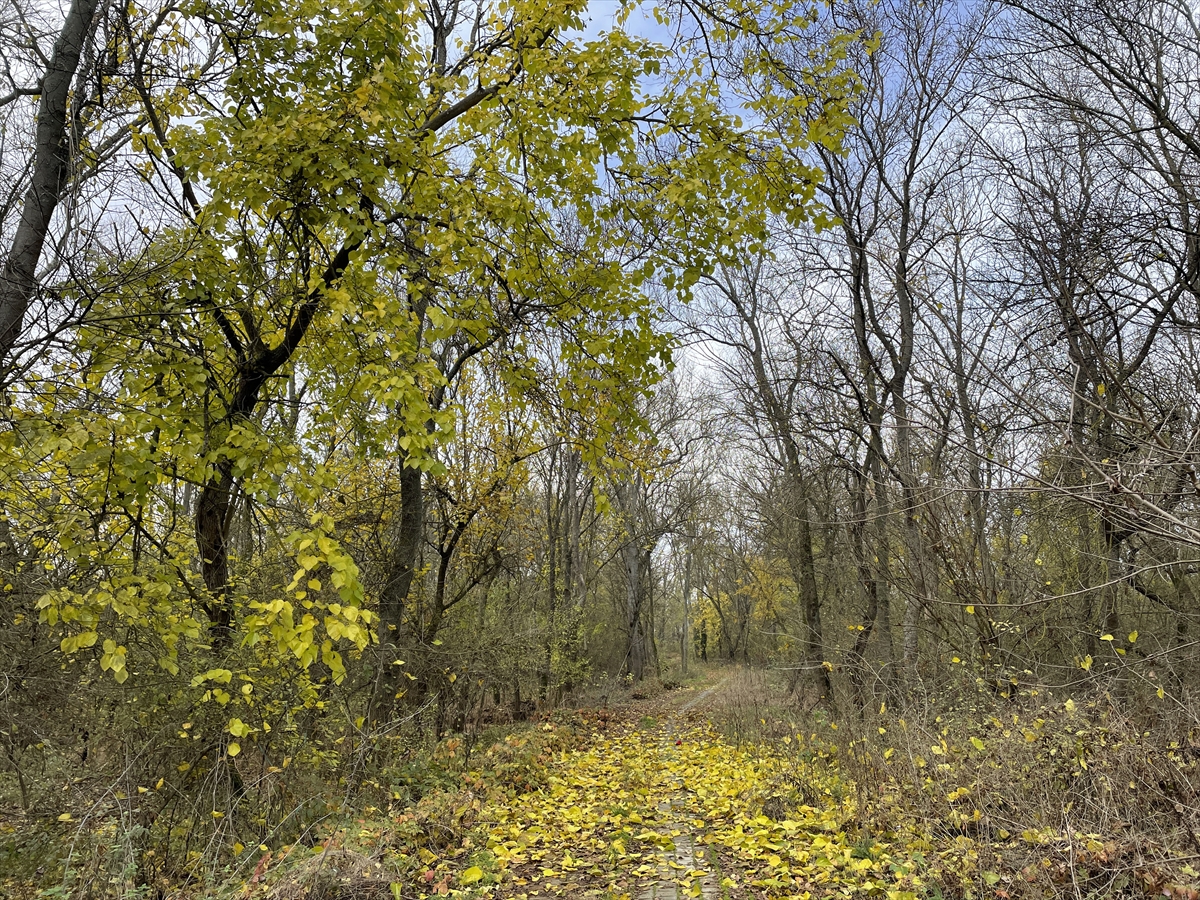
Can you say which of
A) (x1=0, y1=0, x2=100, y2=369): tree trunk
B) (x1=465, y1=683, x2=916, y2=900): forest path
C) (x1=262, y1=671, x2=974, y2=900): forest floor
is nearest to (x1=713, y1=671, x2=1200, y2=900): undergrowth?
(x1=262, y1=671, x2=974, y2=900): forest floor

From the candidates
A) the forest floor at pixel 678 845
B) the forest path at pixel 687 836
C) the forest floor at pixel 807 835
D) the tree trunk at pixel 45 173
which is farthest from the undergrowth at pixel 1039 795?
the tree trunk at pixel 45 173

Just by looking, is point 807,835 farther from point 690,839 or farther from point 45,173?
point 45,173

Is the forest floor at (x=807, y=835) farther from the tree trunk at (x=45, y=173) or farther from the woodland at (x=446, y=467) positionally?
the tree trunk at (x=45, y=173)

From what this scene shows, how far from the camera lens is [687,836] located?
560 centimetres

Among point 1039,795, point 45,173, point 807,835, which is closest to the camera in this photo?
point 45,173

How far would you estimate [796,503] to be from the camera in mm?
12203

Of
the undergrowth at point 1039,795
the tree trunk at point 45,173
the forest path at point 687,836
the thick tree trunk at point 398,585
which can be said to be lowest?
the forest path at point 687,836

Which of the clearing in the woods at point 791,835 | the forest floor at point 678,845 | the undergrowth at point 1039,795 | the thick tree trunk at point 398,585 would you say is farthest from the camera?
the thick tree trunk at point 398,585

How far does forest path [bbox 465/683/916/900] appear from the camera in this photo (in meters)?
4.36

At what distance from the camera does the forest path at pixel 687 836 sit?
4355mm

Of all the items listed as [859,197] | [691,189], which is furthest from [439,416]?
[859,197]

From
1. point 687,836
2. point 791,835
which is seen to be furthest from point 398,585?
point 791,835

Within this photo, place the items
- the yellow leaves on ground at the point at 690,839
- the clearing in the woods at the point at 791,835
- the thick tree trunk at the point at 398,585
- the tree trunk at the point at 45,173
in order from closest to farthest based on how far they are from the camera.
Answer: the tree trunk at the point at 45,173 < the clearing in the woods at the point at 791,835 < the yellow leaves on ground at the point at 690,839 < the thick tree trunk at the point at 398,585

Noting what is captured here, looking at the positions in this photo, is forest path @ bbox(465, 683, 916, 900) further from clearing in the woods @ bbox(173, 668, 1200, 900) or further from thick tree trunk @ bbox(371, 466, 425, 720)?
thick tree trunk @ bbox(371, 466, 425, 720)
